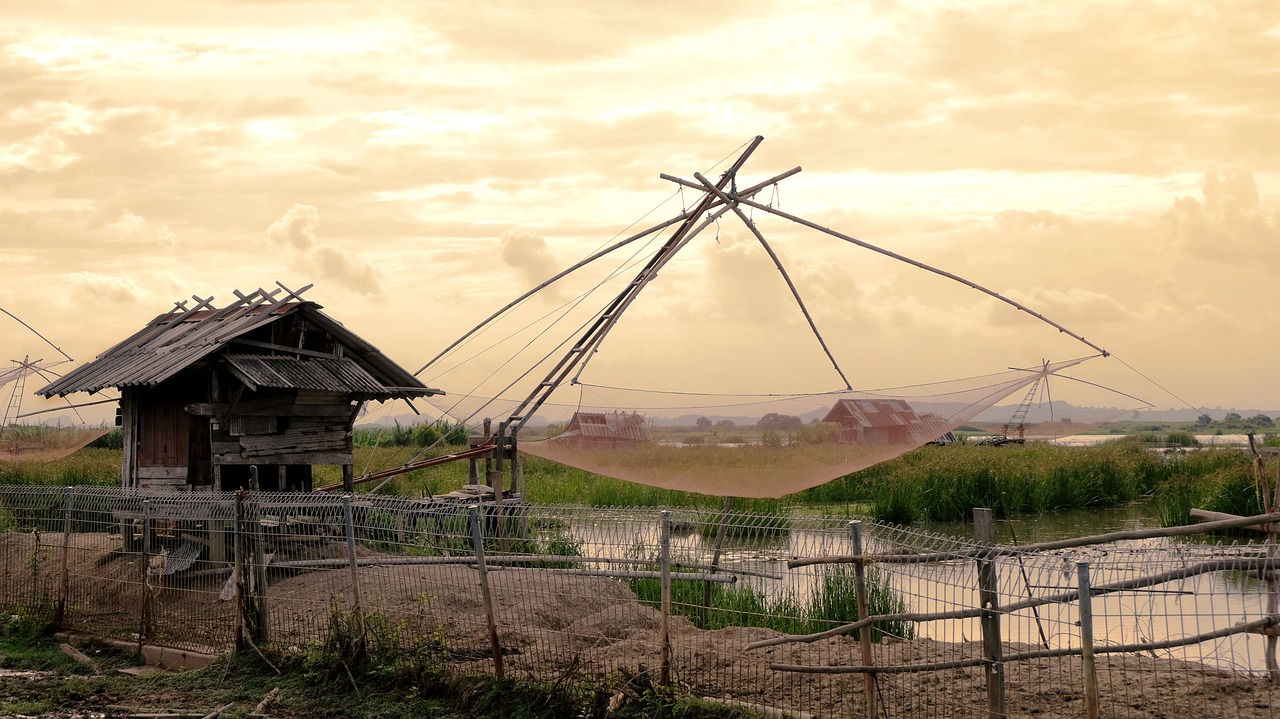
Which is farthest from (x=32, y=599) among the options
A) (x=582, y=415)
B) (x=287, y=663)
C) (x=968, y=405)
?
(x=968, y=405)

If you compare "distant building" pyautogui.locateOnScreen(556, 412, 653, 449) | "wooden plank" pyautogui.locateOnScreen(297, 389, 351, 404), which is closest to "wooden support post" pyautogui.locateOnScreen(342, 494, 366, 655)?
"distant building" pyautogui.locateOnScreen(556, 412, 653, 449)

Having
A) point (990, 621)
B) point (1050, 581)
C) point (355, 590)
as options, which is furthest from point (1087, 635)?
point (355, 590)

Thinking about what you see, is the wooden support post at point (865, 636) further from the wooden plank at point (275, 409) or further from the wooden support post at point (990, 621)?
the wooden plank at point (275, 409)

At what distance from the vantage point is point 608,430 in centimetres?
985

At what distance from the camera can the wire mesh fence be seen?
5.86 metres

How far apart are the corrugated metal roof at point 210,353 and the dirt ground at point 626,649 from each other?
217cm

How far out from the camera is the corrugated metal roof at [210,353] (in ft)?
36.8

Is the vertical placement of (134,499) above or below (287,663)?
above

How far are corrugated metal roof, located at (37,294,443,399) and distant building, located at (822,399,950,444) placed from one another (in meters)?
5.34

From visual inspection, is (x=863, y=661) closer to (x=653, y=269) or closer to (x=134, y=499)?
(x=653, y=269)

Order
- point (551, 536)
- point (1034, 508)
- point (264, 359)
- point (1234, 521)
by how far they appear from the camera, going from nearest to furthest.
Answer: point (1234, 521)
point (551, 536)
point (264, 359)
point (1034, 508)

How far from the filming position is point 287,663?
7.77 meters

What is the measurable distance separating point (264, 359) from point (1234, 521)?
9088 millimetres

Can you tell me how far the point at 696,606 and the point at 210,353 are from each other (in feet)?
20.8
